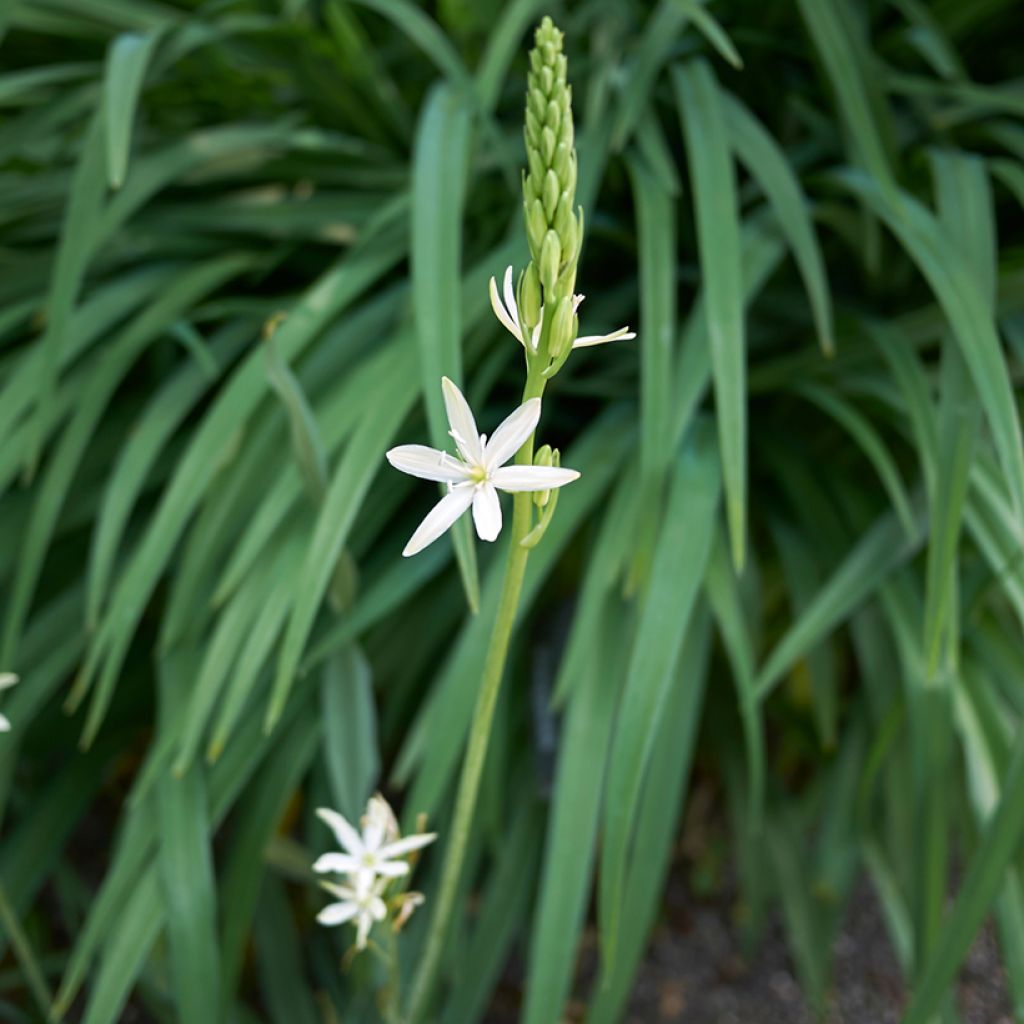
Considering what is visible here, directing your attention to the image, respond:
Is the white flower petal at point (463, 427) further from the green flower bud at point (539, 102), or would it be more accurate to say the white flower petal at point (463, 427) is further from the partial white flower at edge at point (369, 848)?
the partial white flower at edge at point (369, 848)

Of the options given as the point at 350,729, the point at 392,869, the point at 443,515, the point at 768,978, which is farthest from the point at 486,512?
the point at 768,978

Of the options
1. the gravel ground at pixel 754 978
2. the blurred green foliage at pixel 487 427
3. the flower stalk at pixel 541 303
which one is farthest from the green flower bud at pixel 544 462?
the gravel ground at pixel 754 978

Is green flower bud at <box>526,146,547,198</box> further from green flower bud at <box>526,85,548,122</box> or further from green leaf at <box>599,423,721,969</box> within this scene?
green leaf at <box>599,423,721,969</box>

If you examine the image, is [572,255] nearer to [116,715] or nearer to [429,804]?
[429,804]

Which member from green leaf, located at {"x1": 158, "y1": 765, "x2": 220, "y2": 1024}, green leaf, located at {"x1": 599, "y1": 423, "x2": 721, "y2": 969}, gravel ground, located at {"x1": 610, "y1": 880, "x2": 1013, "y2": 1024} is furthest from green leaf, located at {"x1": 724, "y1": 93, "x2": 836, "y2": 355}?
gravel ground, located at {"x1": 610, "y1": 880, "x2": 1013, "y2": 1024}

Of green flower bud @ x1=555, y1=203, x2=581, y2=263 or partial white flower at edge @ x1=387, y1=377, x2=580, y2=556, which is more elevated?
green flower bud @ x1=555, y1=203, x2=581, y2=263

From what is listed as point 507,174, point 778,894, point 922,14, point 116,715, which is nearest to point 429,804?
point 116,715
